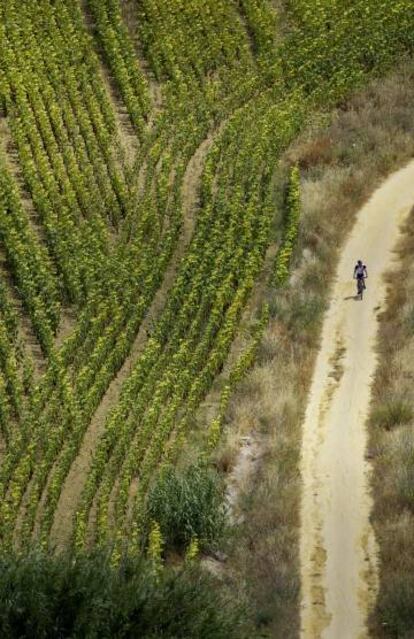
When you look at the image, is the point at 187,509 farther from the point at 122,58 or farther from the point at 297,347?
the point at 122,58

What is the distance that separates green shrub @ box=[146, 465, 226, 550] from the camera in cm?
2786

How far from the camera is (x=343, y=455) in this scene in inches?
1246

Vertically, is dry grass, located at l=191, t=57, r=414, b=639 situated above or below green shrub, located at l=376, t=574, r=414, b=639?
above

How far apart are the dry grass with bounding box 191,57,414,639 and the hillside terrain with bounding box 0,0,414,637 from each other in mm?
98

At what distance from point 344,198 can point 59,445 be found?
17360 millimetres

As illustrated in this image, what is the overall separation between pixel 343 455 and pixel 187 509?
520 centimetres

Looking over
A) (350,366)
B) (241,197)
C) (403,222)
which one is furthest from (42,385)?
(403,222)

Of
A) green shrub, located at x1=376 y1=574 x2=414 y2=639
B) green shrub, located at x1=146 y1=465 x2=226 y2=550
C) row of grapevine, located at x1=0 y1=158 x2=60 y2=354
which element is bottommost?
green shrub, located at x1=376 y1=574 x2=414 y2=639

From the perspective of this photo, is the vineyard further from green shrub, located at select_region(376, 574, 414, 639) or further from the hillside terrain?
green shrub, located at select_region(376, 574, 414, 639)

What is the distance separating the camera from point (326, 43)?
56688 mm

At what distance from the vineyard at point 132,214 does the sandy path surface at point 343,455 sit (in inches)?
84.7

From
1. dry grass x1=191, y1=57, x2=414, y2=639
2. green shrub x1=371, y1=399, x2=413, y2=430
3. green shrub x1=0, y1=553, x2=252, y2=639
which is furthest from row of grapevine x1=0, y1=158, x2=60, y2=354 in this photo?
green shrub x1=0, y1=553, x2=252, y2=639

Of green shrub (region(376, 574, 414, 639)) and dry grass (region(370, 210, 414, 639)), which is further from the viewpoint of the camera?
dry grass (region(370, 210, 414, 639))

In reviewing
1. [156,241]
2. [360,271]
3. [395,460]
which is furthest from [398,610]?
[156,241]
